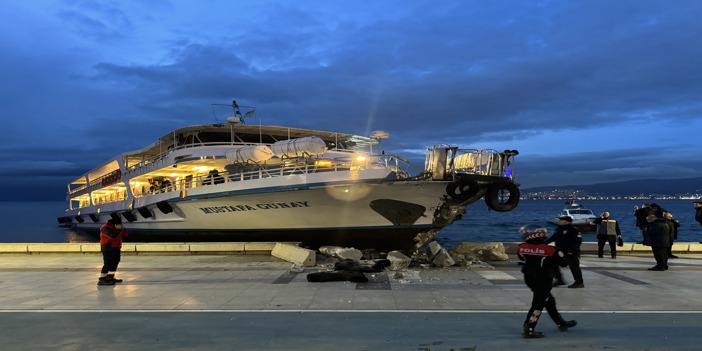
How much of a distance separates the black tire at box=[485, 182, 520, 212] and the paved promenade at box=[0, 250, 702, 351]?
3.63m

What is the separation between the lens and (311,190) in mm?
15281

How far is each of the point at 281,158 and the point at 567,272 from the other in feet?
32.6

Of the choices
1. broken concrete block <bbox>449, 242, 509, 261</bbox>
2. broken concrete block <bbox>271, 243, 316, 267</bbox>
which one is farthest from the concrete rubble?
broken concrete block <bbox>271, 243, 316, 267</bbox>

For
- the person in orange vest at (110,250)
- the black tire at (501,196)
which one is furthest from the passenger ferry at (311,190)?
the person in orange vest at (110,250)

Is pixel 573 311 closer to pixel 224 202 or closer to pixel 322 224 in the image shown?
pixel 322 224

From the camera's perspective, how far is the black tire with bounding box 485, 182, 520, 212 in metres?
14.2

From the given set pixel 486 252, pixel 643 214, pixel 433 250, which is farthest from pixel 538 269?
pixel 643 214

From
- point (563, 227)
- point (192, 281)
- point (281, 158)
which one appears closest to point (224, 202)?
point (281, 158)

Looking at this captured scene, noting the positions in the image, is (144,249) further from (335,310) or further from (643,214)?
(643,214)

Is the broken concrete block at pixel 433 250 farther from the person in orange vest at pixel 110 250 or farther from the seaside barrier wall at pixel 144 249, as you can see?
the person in orange vest at pixel 110 250

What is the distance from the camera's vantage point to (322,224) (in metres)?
16.1

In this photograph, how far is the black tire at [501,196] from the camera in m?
14.2

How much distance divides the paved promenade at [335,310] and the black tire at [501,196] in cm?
363

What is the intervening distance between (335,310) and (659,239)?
306 inches
